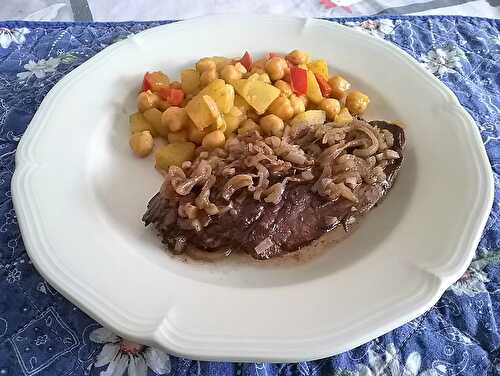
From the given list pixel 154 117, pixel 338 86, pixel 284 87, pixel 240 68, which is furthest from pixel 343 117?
pixel 154 117

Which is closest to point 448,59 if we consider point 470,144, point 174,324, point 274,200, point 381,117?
point 381,117

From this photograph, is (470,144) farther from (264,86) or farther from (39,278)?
(39,278)

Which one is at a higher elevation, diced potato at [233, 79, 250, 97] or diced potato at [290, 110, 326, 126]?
diced potato at [233, 79, 250, 97]

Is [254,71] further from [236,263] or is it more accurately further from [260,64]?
[236,263]

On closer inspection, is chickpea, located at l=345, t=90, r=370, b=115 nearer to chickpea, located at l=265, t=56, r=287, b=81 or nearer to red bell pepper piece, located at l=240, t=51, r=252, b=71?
chickpea, located at l=265, t=56, r=287, b=81

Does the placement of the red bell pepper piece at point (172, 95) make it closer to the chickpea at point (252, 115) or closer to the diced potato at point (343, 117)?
the chickpea at point (252, 115)

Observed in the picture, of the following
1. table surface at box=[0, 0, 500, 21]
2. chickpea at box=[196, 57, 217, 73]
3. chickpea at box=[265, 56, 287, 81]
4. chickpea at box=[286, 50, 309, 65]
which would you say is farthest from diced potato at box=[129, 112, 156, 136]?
table surface at box=[0, 0, 500, 21]

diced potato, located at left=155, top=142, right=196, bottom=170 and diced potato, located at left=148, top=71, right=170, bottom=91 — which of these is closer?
diced potato, located at left=155, top=142, right=196, bottom=170
